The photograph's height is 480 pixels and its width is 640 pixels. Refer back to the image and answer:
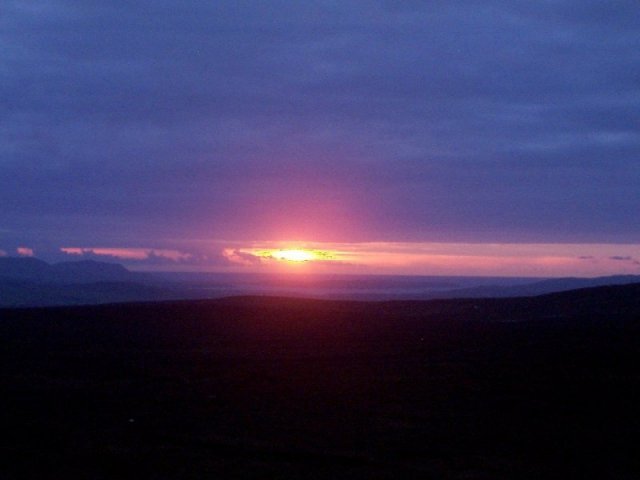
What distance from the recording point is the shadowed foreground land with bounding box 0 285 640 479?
47.4 feet

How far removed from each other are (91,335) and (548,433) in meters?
25.7

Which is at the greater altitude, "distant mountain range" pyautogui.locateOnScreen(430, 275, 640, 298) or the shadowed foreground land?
"distant mountain range" pyautogui.locateOnScreen(430, 275, 640, 298)

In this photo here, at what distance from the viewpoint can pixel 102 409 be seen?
19.7 metres

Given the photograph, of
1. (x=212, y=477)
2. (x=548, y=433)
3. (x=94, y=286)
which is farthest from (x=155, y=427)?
(x=94, y=286)

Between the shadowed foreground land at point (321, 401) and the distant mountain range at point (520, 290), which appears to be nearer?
the shadowed foreground land at point (321, 401)

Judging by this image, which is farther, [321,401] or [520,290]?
[520,290]

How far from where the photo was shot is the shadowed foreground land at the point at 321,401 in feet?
47.4

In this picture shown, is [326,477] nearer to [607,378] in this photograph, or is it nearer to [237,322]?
[607,378]

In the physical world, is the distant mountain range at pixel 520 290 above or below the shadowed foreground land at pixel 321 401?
above

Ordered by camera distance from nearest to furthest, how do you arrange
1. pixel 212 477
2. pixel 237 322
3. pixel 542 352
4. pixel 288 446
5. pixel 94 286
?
pixel 212 477 < pixel 288 446 < pixel 542 352 < pixel 237 322 < pixel 94 286

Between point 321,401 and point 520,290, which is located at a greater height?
point 520,290

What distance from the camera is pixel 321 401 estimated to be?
20312mm

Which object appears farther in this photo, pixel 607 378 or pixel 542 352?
pixel 542 352

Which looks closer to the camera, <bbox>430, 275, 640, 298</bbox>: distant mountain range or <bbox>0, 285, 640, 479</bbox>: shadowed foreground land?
<bbox>0, 285, 640, 479</bbox>: shadowed foreground land
